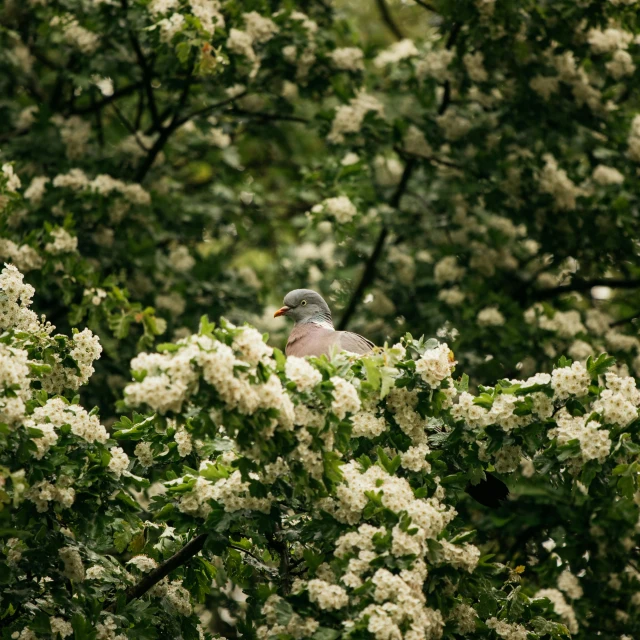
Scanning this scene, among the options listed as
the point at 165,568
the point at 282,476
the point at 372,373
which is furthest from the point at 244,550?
the point at 372,373

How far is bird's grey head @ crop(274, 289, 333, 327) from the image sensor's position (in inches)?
237

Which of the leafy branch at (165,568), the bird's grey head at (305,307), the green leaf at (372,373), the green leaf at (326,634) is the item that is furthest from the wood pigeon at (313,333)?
the green leaf at (326,634)

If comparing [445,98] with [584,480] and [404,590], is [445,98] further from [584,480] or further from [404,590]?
[404,590]

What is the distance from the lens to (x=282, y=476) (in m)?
3.53

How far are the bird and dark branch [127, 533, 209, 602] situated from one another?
1.60m

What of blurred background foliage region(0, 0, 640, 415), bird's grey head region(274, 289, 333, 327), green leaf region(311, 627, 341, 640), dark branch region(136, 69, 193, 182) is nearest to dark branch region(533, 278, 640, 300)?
blurred background foliage region(0, 0, 640, 415)

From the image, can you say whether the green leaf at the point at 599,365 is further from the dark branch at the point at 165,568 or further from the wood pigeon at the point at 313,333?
the dark branch at the point at 165,568

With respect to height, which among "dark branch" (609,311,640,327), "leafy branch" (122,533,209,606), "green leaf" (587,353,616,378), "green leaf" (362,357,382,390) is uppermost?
"dark branch" (609,311,640,327)

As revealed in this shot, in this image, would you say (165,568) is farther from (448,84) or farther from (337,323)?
(448,84)

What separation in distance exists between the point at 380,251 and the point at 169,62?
2.48 metres

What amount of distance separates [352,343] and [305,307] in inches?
29.0

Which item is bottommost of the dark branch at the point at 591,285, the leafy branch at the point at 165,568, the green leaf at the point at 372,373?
the leafy branch at the point at 165,568

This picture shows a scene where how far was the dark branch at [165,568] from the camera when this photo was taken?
3840 millimetres

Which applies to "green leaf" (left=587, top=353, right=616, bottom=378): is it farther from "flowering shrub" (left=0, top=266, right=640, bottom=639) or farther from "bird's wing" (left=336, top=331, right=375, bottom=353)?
"bird's wing" (left=336, top=331, right=375, bottom=353)
